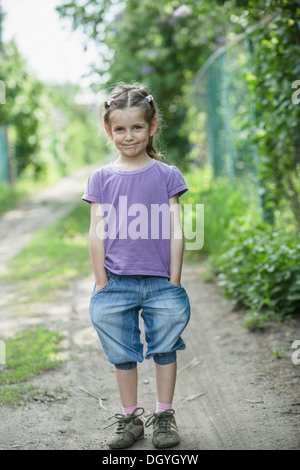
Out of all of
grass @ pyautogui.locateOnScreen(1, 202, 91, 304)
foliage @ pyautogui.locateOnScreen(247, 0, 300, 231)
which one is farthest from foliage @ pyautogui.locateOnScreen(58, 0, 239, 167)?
foliage @ pyautogui.locateOnScreen(247, 0, 300, 231)

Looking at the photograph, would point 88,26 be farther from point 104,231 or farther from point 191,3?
point 104,231

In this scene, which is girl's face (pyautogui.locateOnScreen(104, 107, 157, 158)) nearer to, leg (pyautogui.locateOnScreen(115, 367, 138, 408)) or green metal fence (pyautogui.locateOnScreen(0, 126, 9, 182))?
leg (pyautogui.locateOnScreen(115, 367, 138, 408))

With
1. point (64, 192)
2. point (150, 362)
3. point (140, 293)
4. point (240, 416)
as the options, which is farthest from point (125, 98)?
point (64, 192)

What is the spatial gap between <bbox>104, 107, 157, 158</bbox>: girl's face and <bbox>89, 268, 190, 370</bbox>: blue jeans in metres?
0.55

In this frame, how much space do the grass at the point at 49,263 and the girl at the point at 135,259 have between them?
2596mm

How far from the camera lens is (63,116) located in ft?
85.0

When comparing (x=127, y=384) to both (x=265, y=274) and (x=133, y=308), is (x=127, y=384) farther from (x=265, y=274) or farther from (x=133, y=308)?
(x=265, y=274)

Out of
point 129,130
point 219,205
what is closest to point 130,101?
point 129,130

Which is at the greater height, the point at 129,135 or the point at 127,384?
the point at 129,135

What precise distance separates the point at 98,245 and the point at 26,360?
134cm

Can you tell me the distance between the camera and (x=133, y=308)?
2.48 meters

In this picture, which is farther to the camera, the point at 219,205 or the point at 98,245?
the point at 219,205

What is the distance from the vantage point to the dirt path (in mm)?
2504

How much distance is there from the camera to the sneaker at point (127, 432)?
2.43m
